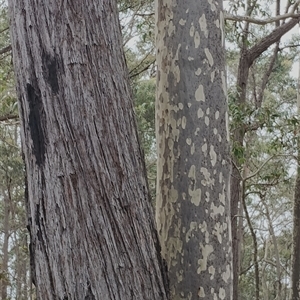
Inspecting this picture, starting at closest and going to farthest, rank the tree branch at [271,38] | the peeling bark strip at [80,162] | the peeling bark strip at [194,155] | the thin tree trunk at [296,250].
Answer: the peeling bark strip at [80,162] < the peeling bark strip at [194,155] < the tree branch at [271,38] < the thin tree trunk at [296,250]

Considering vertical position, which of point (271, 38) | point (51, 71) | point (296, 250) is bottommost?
point (51, 71)

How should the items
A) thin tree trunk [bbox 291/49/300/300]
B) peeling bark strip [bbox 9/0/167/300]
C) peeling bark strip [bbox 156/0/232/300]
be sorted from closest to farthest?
peeling bark strip [bbox 9/0/167/300] → peeling bark strip [bbox 156/0/232/300] → thin tree trunk [bbox 291/49/300/300]

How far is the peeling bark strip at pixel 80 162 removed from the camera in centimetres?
105

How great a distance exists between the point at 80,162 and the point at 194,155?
15.3 inches

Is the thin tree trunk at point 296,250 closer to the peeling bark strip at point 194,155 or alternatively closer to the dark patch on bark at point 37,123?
the peeling bark strip at point 194,155

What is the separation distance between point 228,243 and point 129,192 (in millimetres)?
408

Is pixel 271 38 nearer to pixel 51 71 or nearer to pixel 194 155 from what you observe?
pixel 194 155

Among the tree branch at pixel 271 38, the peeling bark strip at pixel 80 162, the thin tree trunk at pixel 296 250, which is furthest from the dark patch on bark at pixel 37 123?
the thin tree trunk at pixel 296 250

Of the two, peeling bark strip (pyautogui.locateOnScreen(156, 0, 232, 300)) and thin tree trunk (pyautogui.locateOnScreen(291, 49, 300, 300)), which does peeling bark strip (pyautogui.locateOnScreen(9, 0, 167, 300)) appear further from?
thin tree trunk (pyautogui.locateOnScreen(291, 49, 300, 300))

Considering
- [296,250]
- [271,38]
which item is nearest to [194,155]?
[271,38]

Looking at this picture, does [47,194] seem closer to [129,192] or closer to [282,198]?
[129,192]

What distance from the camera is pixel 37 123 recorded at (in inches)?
42.9

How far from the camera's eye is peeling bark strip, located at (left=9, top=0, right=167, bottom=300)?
1052 mm

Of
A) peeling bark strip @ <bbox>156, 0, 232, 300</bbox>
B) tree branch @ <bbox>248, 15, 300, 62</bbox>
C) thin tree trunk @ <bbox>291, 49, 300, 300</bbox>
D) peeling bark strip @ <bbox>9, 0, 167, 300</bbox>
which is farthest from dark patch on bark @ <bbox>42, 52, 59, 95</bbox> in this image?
thin tree trunk @ <bbox>291, 49, 300, 300</bbox>
